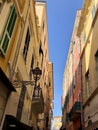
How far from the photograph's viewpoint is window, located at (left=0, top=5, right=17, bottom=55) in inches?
292

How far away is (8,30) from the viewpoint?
7988 mm

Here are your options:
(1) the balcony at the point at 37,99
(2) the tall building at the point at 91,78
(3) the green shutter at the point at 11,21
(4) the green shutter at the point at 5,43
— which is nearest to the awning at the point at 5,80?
(4) the green shutter at the point at 5,43

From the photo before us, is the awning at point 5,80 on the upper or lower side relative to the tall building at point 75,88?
lower

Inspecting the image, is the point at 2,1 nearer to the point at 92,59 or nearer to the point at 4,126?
the point at 4,126

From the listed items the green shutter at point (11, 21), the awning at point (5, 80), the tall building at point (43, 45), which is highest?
the tall building at point (43, 45)

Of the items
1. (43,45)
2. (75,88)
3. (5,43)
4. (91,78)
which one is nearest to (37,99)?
(91,78)

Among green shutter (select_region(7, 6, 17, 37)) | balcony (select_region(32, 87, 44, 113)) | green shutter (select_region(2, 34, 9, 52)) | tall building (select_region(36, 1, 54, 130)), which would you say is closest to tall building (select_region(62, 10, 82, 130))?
balcony (select_region(32, 87, 44, 113))

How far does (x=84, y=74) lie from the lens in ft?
50.1

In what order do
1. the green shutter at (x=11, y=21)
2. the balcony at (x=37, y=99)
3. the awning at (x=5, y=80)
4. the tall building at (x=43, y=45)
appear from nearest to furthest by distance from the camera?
the awning at (x=5, y=80), the green shutter at (x=11, y=21), the balcony at (x=37, y=99), the tall building at (x=43, y=45)

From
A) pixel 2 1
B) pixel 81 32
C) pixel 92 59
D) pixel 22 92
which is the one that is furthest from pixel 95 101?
pixel 81 32

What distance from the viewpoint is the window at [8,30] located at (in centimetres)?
742

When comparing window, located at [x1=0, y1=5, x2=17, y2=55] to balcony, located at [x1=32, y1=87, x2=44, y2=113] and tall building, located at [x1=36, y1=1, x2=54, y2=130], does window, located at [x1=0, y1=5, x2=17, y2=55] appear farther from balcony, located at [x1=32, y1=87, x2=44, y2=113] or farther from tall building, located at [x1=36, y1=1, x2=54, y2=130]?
tall building, located at [x1=36, y1=1, x2=54, y2=130]

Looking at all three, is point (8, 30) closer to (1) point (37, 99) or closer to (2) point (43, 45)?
(1) point (37, 99)

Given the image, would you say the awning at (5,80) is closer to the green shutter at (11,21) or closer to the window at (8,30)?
the window at (8,30)
